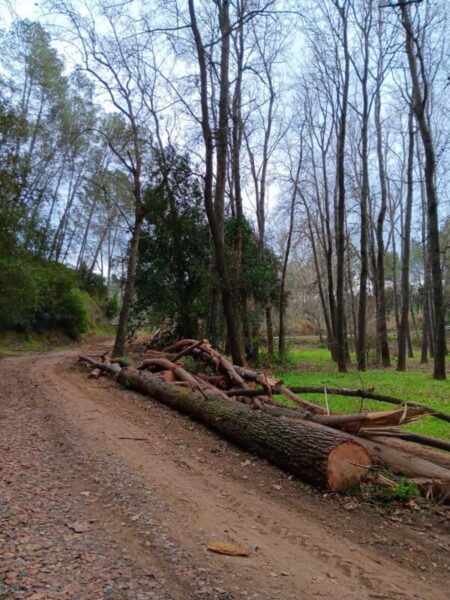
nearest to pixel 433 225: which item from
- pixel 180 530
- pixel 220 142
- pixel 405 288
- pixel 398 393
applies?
pixel 405 288

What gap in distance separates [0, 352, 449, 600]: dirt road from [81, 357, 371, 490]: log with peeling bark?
184 millimetres

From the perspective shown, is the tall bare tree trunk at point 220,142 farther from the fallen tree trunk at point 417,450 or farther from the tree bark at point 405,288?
the tree bark at point 405,288

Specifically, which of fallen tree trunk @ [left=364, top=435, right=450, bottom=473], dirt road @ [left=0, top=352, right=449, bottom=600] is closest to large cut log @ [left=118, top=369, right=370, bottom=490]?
dirt road @ [left=0, top=352, right=449, bottom=600]

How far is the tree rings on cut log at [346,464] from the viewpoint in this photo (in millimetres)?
4535

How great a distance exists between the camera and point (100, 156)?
32281mm

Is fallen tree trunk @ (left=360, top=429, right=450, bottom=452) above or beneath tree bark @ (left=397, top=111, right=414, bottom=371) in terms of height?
beneath

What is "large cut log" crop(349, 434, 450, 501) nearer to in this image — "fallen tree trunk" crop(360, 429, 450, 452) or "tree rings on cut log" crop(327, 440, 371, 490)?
"fallen tree trunk" crop(360, 429, 450, 452)

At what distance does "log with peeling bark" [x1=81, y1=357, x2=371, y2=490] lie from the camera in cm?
459

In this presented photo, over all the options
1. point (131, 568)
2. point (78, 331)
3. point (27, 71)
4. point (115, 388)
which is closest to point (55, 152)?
point (27, 71)

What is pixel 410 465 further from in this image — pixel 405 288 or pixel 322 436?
pixel 405 288

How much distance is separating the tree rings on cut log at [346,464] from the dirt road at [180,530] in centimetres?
25

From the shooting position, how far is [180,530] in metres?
3.41

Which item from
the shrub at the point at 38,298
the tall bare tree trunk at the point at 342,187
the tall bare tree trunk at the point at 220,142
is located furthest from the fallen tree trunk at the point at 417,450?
the shrub at the point at 38,298

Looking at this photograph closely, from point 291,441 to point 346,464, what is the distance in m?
0.72
